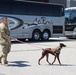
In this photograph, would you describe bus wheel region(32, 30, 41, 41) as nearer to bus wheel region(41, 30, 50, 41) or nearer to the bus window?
bus wheel region(41, 30, 50, 41)

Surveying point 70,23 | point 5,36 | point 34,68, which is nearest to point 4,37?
point 5,36

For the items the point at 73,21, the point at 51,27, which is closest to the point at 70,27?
the point at 73,21

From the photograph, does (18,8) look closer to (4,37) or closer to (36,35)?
(36,35)

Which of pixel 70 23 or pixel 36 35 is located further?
pixel 70 23

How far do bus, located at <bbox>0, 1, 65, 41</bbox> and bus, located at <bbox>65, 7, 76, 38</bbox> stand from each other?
1.67 metres

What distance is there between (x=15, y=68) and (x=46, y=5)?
53.2 feet

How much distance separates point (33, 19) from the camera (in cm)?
2575

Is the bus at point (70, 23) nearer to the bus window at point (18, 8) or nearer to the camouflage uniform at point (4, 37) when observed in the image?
the bus window at point (18, 8)

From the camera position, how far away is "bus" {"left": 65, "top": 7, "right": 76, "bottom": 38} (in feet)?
96.5

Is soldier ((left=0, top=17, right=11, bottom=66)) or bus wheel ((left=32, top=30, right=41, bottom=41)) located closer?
soldier ((left=0, top=17, right=11, bottom=66))

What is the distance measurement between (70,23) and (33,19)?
5372 millimetres

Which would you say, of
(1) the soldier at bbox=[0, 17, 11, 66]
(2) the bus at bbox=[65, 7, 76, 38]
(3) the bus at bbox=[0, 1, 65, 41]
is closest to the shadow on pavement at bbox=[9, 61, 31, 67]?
(1) the soldier at bbox=[0, 17, 11, 66]

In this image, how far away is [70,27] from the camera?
29.6 meters

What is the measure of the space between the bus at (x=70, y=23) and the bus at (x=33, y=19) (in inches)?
65.9
